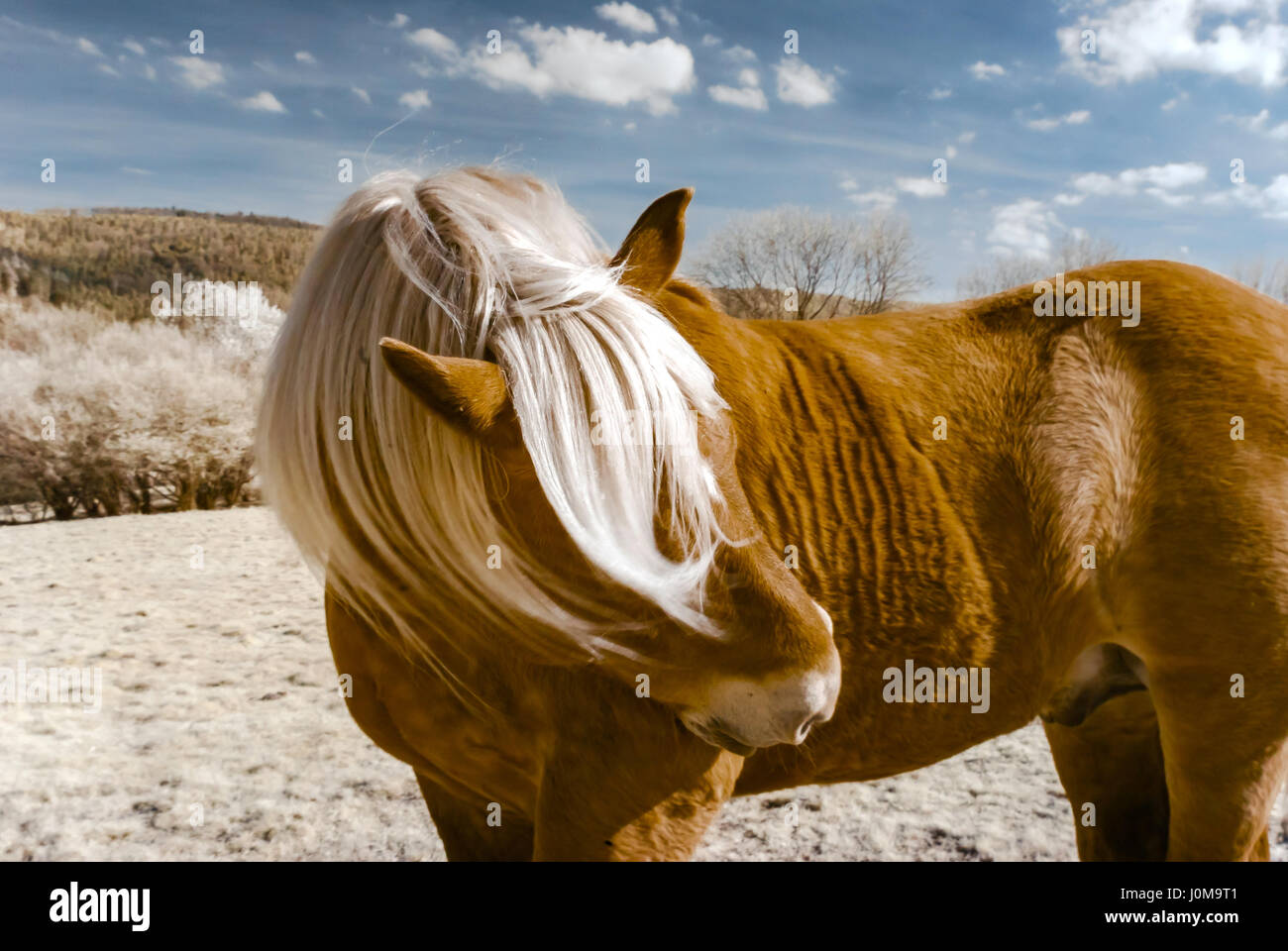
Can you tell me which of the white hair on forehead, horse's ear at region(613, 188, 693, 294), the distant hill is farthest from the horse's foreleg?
the distant hill

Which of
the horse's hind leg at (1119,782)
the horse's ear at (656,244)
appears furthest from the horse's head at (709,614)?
the horse's hind leg at (1119,782)

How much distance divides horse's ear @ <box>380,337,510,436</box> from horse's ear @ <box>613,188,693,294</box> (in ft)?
1.39

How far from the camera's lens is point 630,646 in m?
1.37

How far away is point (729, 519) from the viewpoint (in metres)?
1.39

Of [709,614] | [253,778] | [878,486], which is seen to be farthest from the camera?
[253,778]

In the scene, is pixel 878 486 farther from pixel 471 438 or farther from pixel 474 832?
pixel 474 832

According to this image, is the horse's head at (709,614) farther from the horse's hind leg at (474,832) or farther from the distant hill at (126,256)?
the distant hill at (126,256)

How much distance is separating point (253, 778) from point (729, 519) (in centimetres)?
377

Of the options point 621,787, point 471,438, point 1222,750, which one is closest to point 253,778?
point 621,787

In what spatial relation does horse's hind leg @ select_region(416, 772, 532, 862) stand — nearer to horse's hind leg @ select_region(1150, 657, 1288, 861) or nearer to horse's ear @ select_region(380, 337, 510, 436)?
horse's ear @ select_region(380, 337, 510, 436)

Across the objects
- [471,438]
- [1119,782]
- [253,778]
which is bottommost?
[253,778]

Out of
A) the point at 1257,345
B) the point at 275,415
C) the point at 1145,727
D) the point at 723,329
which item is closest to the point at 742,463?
the point at 723,329

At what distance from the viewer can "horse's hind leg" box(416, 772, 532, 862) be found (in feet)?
5.94
